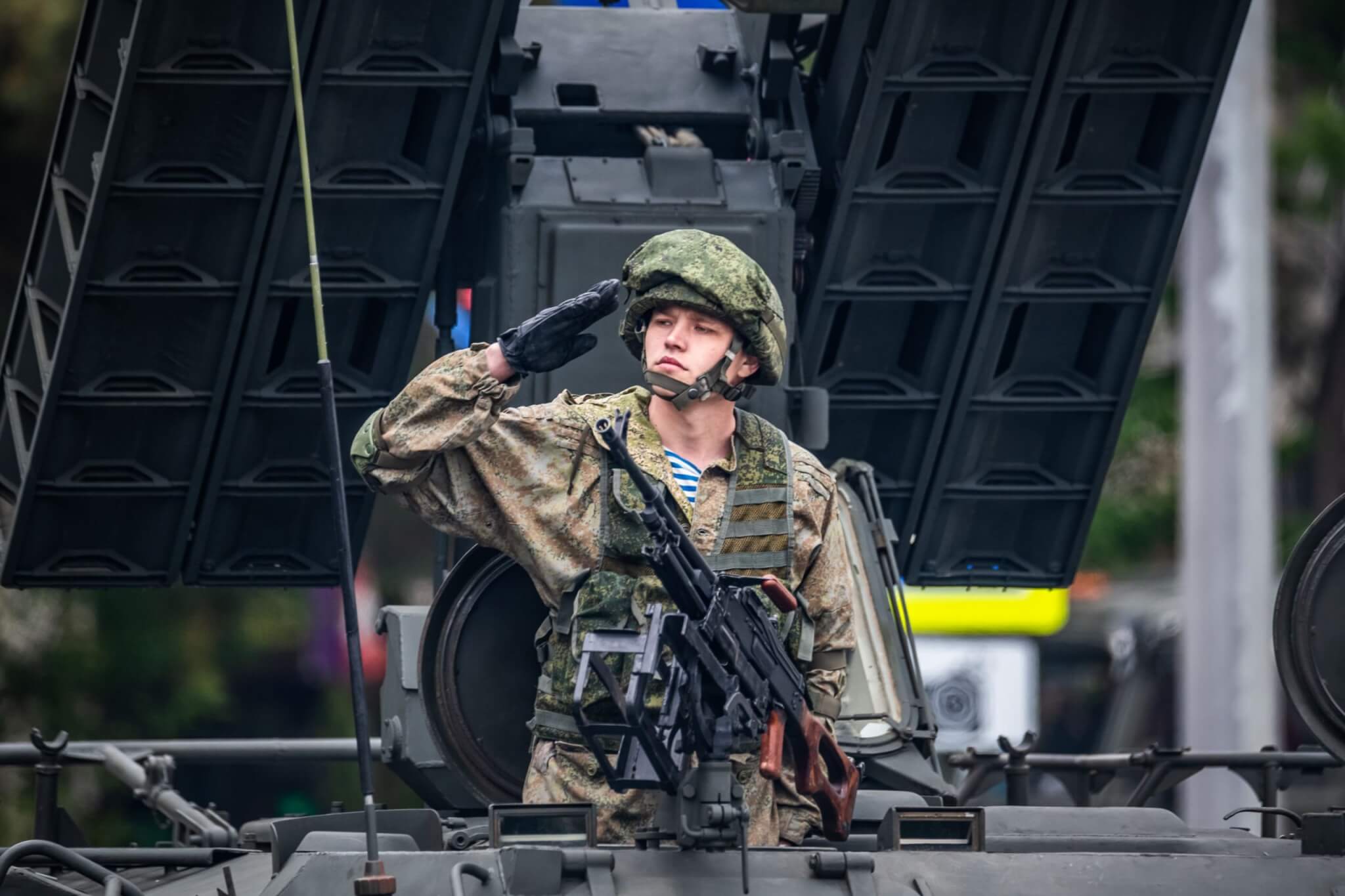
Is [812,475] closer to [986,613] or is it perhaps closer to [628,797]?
[628,797]

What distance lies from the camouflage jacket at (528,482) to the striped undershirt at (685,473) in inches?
0.9

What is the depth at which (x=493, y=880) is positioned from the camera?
5.65m

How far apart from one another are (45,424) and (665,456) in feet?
9.55

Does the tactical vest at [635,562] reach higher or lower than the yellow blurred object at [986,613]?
lower

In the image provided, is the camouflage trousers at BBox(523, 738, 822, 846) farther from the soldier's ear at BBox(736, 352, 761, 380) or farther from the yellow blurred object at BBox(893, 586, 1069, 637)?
the yellow blurred object at BBox(893, 586, 1069, 637)

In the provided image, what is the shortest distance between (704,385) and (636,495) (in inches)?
12.5

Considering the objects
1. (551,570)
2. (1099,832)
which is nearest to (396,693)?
(551,570)

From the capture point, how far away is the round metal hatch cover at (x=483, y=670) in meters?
7.07

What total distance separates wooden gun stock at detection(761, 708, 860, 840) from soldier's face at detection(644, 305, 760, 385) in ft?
2.94

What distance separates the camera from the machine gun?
5.79m

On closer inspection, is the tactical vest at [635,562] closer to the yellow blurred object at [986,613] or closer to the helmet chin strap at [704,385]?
the helmet chin strap at [704,385]

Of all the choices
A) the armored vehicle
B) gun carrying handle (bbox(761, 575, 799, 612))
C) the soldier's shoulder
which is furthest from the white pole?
gun carrying handle (bbox(761, 575, 799, 612))

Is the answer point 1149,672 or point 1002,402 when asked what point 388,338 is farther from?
point 1149,672

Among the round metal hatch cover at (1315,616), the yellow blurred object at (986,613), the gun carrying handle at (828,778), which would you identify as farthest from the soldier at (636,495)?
the yellow blurred object at (986,613)
